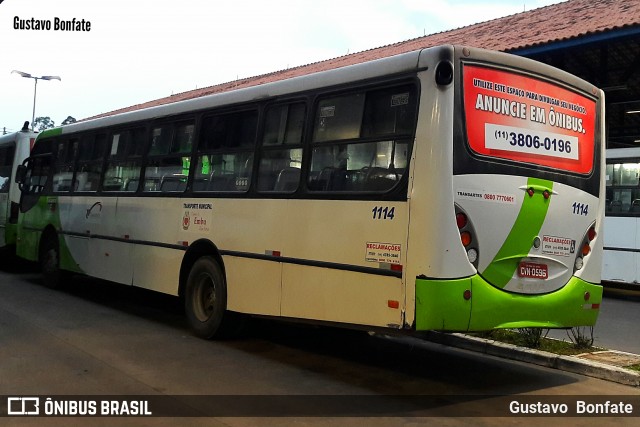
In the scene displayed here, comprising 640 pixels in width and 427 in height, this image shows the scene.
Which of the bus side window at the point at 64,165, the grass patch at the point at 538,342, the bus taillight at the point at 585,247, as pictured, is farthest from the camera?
the bus side window at the point at 64,165

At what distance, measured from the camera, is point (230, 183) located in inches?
313

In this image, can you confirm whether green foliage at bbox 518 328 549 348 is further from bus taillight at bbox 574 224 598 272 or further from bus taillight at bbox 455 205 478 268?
bus taillight at bbox 455 205 478 268

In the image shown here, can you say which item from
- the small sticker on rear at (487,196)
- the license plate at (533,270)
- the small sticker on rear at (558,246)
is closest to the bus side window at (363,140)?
the small sticker on rear at (487,196)

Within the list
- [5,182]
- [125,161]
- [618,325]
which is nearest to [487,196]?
[618,325]

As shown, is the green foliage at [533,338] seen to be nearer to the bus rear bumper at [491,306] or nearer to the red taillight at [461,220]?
the bus rear bumper at [491,306]

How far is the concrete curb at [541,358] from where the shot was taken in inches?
264

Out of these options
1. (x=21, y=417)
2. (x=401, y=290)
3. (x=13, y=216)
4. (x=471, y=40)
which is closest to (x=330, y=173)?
(x=401, y=290)

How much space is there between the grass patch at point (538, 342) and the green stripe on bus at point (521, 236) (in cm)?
A: 214

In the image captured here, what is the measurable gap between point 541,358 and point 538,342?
0.40 metres

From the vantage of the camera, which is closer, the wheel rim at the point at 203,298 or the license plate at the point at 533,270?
the license plate at the point at 533,270

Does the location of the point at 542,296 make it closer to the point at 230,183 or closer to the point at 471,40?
the point at 230,183

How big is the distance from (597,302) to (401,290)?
230cm

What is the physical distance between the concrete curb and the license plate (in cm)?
148

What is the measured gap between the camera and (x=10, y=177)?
14633mm
